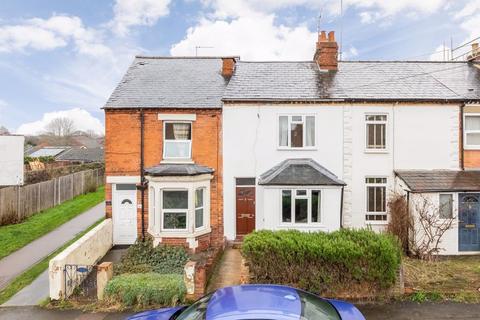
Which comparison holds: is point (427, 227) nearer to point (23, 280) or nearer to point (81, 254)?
point (81, 254)

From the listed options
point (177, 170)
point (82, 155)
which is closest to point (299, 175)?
point (177, 170)

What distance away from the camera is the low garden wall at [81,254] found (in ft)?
28.8

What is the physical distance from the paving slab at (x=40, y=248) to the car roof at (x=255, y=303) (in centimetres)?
868

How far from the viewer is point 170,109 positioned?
1379 cm

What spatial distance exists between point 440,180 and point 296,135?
5.81 meters

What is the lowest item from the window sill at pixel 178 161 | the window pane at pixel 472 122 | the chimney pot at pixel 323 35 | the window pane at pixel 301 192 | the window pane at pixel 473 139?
the window pane at pixel 301 192

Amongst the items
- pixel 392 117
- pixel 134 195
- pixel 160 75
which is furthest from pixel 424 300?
pixel 160 75

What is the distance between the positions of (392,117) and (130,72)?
39.6ft

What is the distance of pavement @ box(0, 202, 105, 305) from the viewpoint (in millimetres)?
9408

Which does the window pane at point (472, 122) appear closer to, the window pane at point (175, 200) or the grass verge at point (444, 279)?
the grass verge at point (444, 279)

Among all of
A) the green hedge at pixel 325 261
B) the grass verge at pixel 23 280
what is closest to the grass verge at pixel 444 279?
the green hedge at pixel 325 261

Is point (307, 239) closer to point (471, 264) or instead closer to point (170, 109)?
point (471, 264)

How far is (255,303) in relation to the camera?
484 centimetres

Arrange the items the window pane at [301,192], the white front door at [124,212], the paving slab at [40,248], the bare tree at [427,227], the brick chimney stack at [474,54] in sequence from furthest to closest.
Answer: the brick chimney stack at [474,54]
the white front door at [124,212]
the window pane at [301,192]
the bare tree at [427,227]
the paving slab at [40,248]
